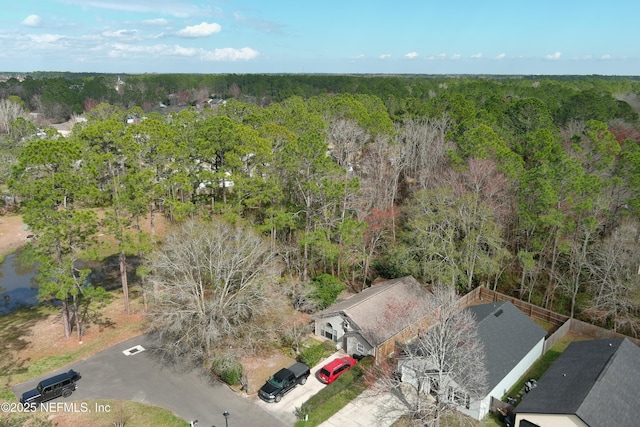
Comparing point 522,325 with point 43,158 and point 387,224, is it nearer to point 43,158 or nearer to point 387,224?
point 387,224

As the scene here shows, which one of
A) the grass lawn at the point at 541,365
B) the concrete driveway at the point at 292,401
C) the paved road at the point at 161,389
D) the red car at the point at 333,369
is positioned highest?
the red car at the point at 333,369

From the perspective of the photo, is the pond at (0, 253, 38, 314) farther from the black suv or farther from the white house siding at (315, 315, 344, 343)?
the white house siding at (315, 315, 344, 343)

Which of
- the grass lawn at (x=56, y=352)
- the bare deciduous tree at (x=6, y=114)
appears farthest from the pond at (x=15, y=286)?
the bare deciduous tree at (x=6, y=114)

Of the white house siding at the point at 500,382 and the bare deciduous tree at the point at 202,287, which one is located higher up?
the bare deciduous tree at the point at 202,287

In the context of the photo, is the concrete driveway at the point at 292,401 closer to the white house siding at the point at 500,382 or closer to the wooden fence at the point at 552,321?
the white house siding at the point at 500,382

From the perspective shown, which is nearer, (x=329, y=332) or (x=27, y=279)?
(x=329, y=332)

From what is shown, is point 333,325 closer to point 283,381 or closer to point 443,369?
point 283,381

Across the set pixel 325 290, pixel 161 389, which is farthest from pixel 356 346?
pixel 161 389
